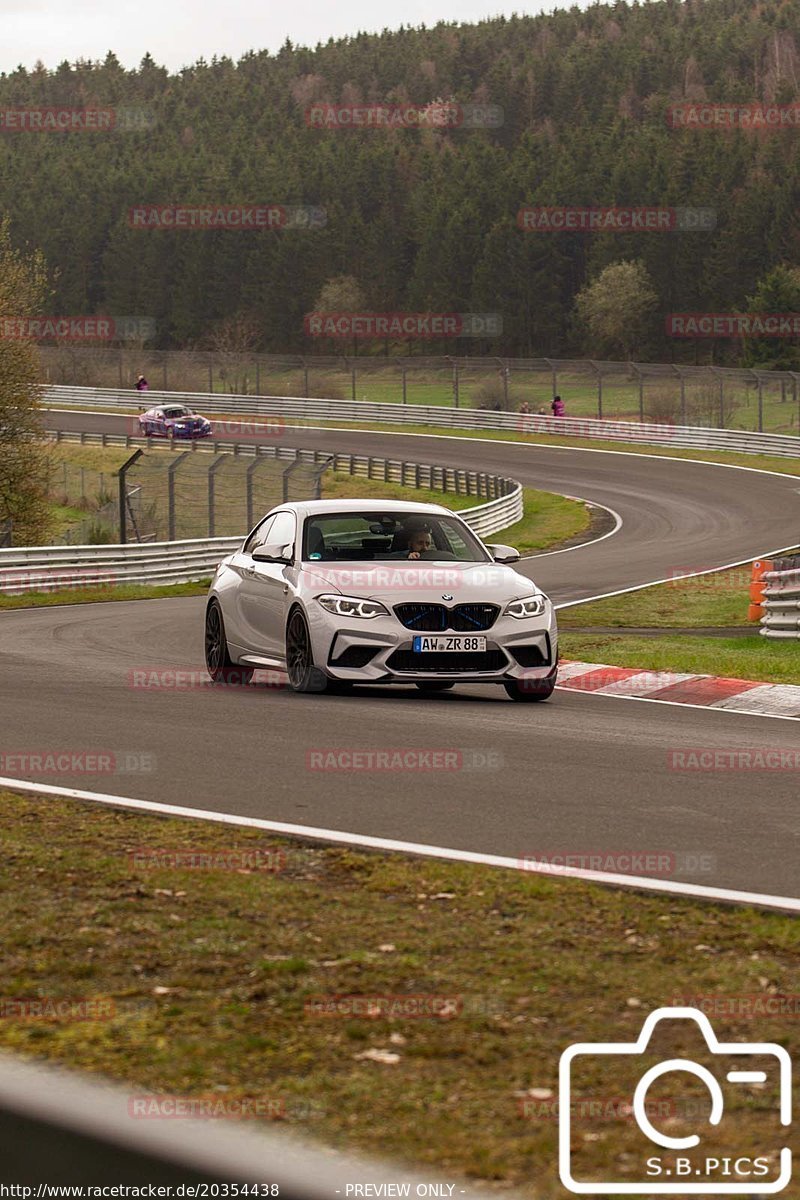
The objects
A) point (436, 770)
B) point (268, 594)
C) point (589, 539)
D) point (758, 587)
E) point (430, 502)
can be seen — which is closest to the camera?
point (436, 770)

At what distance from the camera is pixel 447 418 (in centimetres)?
7238

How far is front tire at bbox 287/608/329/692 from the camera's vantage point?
42.3 feet

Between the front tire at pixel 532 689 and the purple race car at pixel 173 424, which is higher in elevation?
the front tire at pixel 532 689

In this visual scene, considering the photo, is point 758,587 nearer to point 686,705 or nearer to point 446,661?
point 686,705

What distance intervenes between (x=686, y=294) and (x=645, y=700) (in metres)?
108

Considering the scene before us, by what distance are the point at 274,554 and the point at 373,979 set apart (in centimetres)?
904

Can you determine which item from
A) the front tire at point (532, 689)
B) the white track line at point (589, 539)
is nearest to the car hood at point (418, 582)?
the front tire at point (532, 689)

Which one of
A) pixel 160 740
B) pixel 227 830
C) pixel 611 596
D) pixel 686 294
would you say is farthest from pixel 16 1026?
pixel 686 294

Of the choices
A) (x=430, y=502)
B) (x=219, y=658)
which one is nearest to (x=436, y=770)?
(x=219, y=658)

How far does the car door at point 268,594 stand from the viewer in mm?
13508

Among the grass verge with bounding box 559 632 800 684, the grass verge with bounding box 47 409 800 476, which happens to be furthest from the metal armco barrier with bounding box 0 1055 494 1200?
the grass verge with bounding box 47 409 800 476

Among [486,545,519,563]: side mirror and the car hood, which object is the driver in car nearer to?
the car hood

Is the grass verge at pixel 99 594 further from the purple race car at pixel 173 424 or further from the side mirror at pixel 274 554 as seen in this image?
the purple race car at pixel 173 424

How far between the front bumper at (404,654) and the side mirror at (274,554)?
3.46 ft
